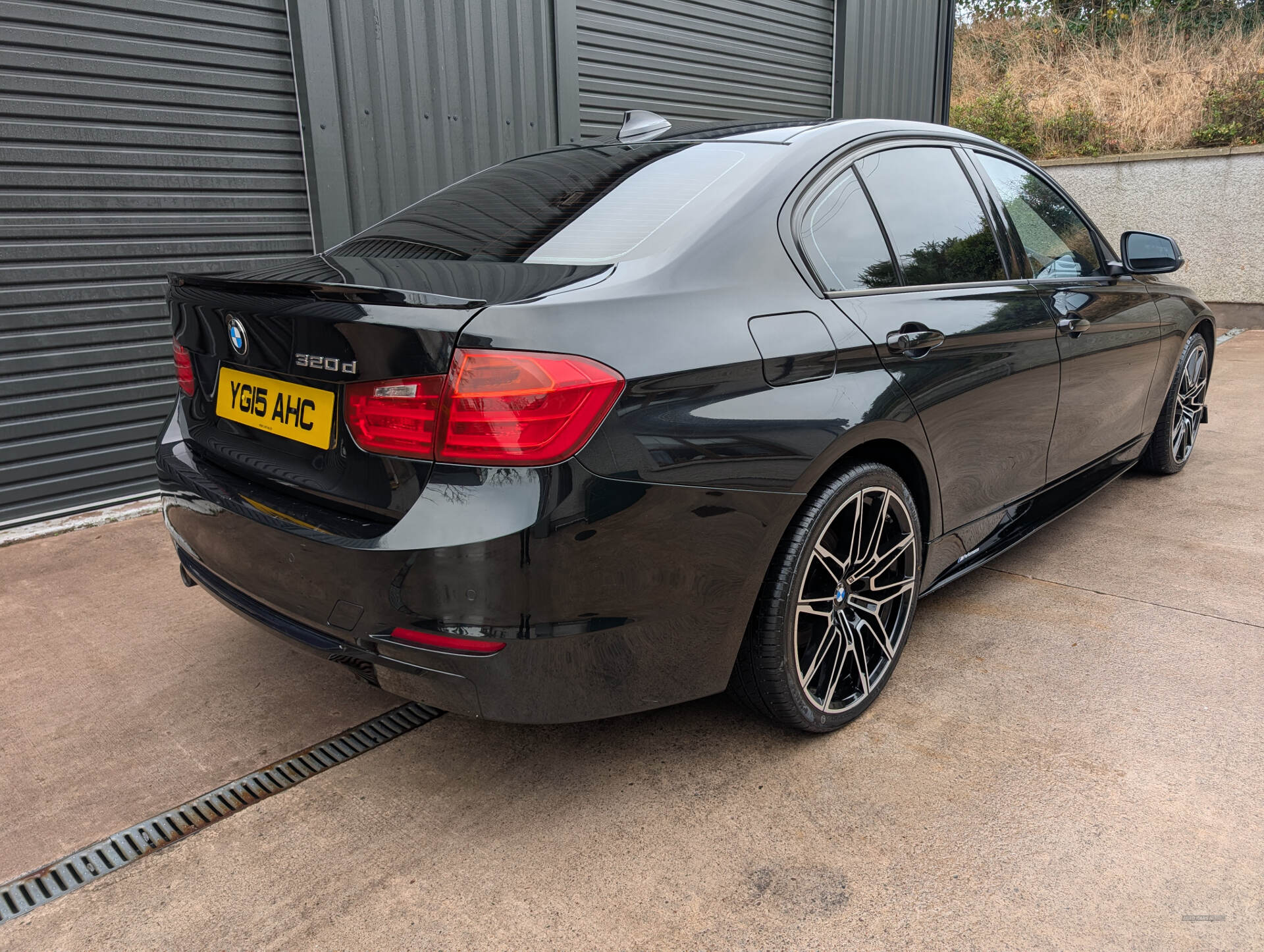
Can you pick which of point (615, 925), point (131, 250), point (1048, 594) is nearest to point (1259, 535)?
point (1048, 594)

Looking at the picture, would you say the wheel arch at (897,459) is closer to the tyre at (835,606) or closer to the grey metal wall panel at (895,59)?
the tyre at (835,606)

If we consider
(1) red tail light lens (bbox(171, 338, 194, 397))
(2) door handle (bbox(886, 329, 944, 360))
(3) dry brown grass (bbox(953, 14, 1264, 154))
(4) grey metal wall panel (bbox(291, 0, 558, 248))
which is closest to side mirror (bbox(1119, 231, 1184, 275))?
(2) door handle (bbox(886, 329, 944, 360))

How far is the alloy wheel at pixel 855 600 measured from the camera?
2.25m

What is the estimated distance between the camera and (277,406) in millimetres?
2000

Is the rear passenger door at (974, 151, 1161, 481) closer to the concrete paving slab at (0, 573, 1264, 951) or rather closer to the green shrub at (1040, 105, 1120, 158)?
the concrete paving slab at (0, 573, 1264, 951)

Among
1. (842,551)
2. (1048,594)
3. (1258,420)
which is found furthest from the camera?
(1258,420)

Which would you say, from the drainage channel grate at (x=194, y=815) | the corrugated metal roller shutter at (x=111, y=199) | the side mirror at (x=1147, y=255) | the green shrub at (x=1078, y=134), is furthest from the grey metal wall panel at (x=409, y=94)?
the green shrub at (x=1078, y=134)

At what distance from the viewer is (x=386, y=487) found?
5.84 feet

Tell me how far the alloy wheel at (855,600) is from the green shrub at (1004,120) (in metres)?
10.0

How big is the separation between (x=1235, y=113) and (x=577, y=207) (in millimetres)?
10706

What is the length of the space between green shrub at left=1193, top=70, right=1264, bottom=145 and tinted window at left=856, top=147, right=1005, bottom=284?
8.81m

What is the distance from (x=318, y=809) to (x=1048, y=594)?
2.45 m

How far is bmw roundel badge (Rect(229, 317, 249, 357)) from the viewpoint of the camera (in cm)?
204

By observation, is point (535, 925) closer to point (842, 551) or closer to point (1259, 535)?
point (842, 551)
